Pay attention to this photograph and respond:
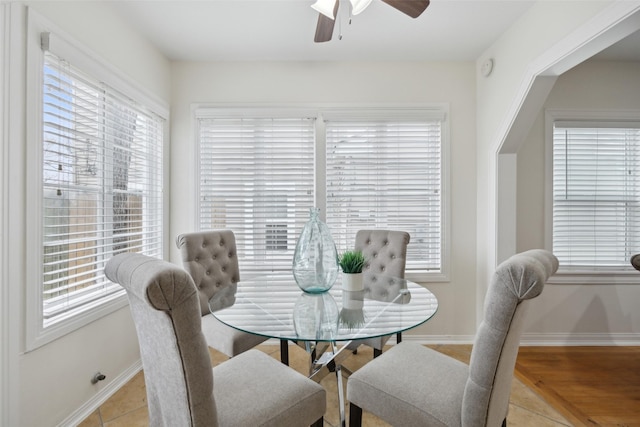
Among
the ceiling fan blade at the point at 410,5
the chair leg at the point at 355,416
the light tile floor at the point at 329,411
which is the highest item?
the ceiling fan blade at the point at 410,5

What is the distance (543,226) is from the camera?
9.37ft

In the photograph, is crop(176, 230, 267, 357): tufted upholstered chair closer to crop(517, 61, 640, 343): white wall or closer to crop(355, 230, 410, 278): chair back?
crop(355, 230, 410, 278): chair back

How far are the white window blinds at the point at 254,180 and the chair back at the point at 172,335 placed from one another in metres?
1.83

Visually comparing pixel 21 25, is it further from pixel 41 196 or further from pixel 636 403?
pixel 636 403

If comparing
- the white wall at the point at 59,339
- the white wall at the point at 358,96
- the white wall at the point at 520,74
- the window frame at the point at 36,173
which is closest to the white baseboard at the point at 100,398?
the white wall at the point at 59,339

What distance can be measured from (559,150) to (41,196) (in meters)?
3.90

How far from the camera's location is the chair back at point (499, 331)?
980 mm

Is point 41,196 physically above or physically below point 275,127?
below

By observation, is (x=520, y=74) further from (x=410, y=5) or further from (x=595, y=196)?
(x=595, y=196)

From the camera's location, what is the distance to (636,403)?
205 cm

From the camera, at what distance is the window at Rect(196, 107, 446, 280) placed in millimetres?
2932

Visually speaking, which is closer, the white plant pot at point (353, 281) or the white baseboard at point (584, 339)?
the white plant pot at point (353, 281)

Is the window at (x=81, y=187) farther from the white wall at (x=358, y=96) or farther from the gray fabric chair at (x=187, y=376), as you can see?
the gray fabric chair at (x=187, y=376)

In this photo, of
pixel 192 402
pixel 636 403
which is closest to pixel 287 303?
pixel 192 402
